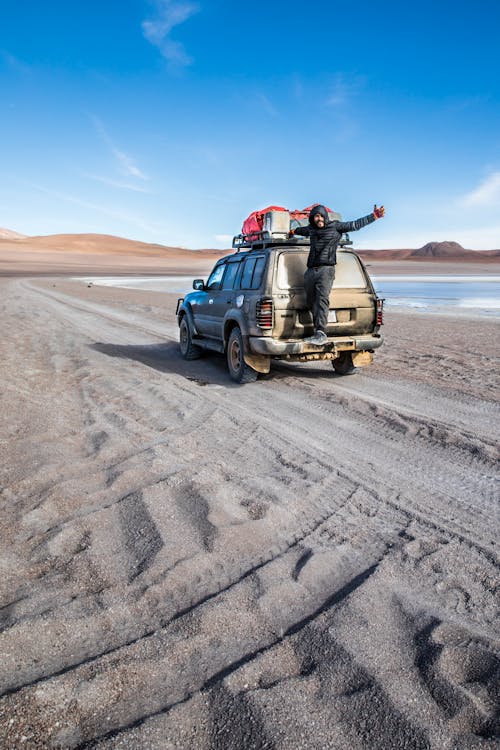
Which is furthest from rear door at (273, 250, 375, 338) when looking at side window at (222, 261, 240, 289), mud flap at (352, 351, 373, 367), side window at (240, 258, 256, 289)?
side window at (222, 261, 240, 289)

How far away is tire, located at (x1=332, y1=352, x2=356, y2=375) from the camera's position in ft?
26.8

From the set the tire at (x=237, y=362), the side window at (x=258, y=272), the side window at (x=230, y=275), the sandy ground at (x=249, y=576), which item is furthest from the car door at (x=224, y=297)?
the sandy ground at (x=249, y=576)

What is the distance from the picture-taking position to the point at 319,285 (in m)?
6.89

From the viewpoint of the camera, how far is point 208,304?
9.07 m

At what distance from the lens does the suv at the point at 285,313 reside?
7.07 meters

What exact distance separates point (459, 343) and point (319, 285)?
18.8 feet

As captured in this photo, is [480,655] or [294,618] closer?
[480,655]

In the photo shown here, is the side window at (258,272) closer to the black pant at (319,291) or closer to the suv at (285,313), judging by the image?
the suv at (285,313)

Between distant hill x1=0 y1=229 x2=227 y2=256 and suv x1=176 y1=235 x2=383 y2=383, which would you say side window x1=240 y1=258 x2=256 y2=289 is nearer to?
suv x1=176 y1=235 x2=383 y2=383

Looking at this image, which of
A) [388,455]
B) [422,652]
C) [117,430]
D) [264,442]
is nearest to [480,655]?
[422,652]

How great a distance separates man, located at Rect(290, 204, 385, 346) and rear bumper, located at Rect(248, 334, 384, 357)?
163 millimetres

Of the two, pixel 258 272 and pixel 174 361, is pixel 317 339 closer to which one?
pixel 258 272

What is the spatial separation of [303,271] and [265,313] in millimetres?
915

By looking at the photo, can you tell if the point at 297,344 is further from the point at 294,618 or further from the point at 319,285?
the point at 294,618
